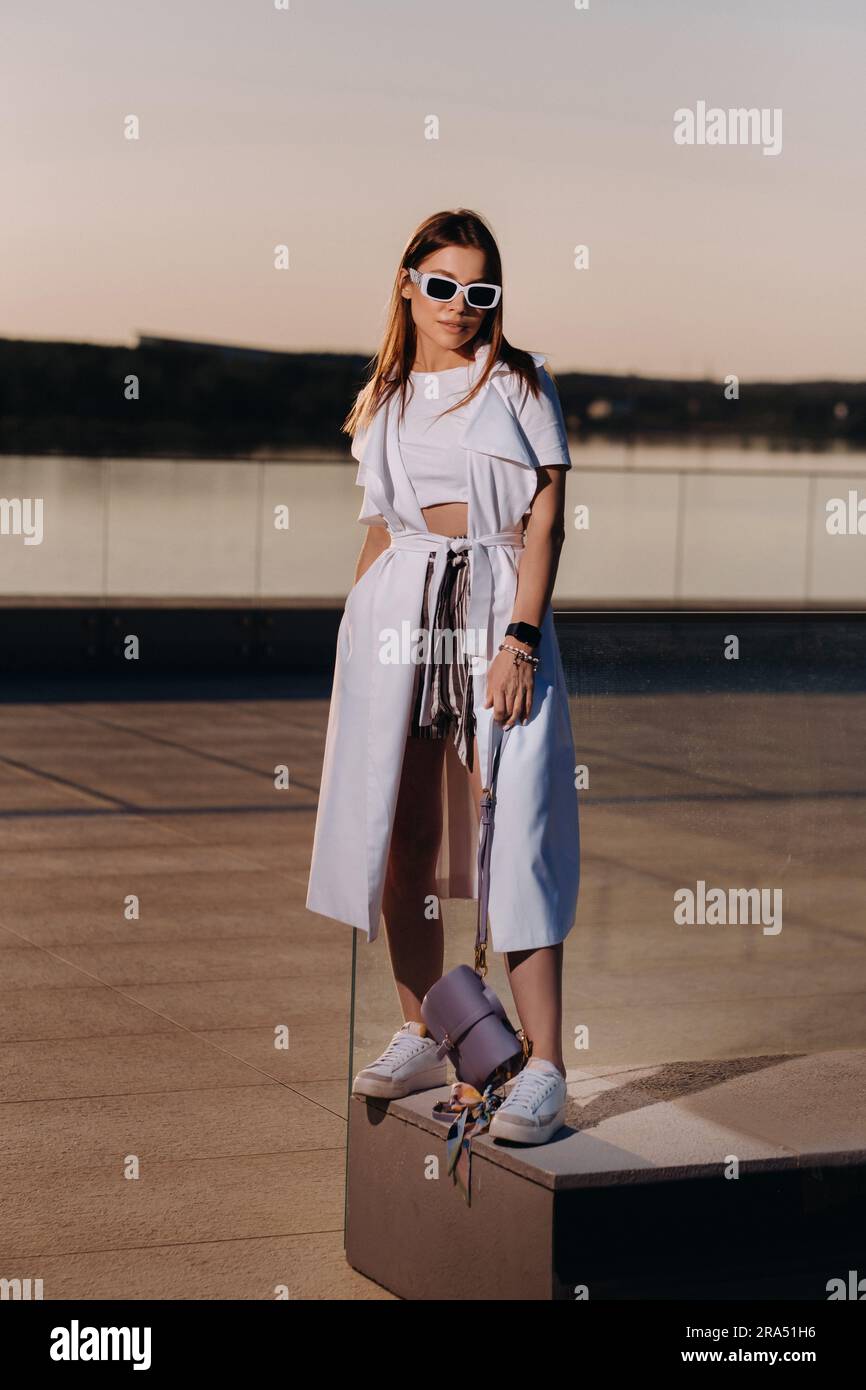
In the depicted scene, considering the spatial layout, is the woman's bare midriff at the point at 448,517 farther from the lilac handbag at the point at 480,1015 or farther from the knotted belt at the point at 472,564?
the lilac handbag at the point at 480,1015

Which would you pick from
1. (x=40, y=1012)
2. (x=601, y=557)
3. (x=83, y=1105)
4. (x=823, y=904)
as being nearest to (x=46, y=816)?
(x=40, y=1012)

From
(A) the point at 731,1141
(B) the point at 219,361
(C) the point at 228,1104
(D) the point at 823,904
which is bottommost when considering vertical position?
(C) the point at 228,1104

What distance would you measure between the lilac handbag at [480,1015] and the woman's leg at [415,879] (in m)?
0.20

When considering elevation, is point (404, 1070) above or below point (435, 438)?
below

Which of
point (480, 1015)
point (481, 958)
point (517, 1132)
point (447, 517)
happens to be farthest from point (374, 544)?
point (517, 1132)

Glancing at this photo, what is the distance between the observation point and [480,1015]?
12.9 feet

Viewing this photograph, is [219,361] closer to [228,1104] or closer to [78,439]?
[78,439]

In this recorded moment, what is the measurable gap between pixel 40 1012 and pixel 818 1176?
3.16 metres

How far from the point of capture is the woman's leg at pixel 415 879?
4.13 metres

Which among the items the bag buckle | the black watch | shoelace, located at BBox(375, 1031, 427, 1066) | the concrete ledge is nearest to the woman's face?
the black watch

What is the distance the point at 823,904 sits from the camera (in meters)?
4.46

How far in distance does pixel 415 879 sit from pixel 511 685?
56cm

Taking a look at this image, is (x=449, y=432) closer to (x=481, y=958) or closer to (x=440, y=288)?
(x=440, y=288)

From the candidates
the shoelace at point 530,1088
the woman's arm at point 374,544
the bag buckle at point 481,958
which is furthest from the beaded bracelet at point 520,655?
the shoelace at point 530,1088
